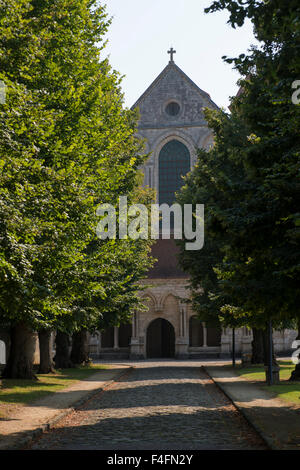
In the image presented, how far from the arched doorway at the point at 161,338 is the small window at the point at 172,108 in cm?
1834

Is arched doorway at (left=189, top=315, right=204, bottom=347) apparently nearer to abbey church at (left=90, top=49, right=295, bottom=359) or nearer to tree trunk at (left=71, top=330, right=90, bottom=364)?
abbey church at (left=90, top=49, right=295, bottom=359)

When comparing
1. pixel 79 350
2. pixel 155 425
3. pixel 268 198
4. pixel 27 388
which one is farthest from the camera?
pixel 79 350

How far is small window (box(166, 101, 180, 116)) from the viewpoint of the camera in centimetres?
5247

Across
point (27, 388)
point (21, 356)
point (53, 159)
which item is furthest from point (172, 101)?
point (53, 159)

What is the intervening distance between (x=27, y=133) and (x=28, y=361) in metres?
11.9

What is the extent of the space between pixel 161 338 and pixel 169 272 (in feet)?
17.6

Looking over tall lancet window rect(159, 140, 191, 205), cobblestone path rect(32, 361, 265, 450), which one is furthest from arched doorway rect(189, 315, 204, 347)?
cobblestone path rect(32, 361, 265, 450)

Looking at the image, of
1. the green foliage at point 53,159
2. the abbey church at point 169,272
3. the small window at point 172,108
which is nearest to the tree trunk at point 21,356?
the green foliage at point 53,159

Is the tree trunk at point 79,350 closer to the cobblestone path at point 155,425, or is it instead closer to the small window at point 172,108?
the cobblestone path at point 155,425

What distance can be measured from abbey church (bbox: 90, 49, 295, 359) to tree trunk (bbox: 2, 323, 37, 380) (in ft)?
66.8

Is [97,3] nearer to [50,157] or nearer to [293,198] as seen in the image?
[50,157]

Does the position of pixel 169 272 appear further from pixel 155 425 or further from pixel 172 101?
pixel 155 425

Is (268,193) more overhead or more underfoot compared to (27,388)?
more overhead

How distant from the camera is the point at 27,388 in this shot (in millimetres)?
18109
